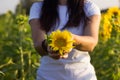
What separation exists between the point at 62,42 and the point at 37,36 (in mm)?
295

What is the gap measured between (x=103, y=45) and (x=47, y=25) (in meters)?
1.90

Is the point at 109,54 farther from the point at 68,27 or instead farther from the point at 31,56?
the point at 68,27

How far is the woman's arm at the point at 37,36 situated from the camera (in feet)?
8.64

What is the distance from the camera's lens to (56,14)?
9.18 ft

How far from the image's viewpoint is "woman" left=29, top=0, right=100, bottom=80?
2.74 meters

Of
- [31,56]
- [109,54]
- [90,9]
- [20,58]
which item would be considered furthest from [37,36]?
[109,54]

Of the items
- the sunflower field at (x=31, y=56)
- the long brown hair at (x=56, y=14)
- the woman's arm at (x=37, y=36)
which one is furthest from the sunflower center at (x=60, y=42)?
the sunflower field at (x=31, y=56)

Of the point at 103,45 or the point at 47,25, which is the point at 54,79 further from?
the point at 103,45

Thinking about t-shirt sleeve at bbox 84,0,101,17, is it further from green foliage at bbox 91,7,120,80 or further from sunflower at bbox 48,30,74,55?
green foliage at bbox 91,7,120,80

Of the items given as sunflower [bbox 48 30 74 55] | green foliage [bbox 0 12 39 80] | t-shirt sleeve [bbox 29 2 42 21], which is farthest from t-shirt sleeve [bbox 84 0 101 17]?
green foliage [bbox 0 12 39 80]

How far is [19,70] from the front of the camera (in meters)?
3.86

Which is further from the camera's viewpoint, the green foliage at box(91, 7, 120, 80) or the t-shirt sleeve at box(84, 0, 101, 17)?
the green foliage at box(91, 7, 120, 80)

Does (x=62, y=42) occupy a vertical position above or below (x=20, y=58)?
above

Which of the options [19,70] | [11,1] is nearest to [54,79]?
[19,70]
